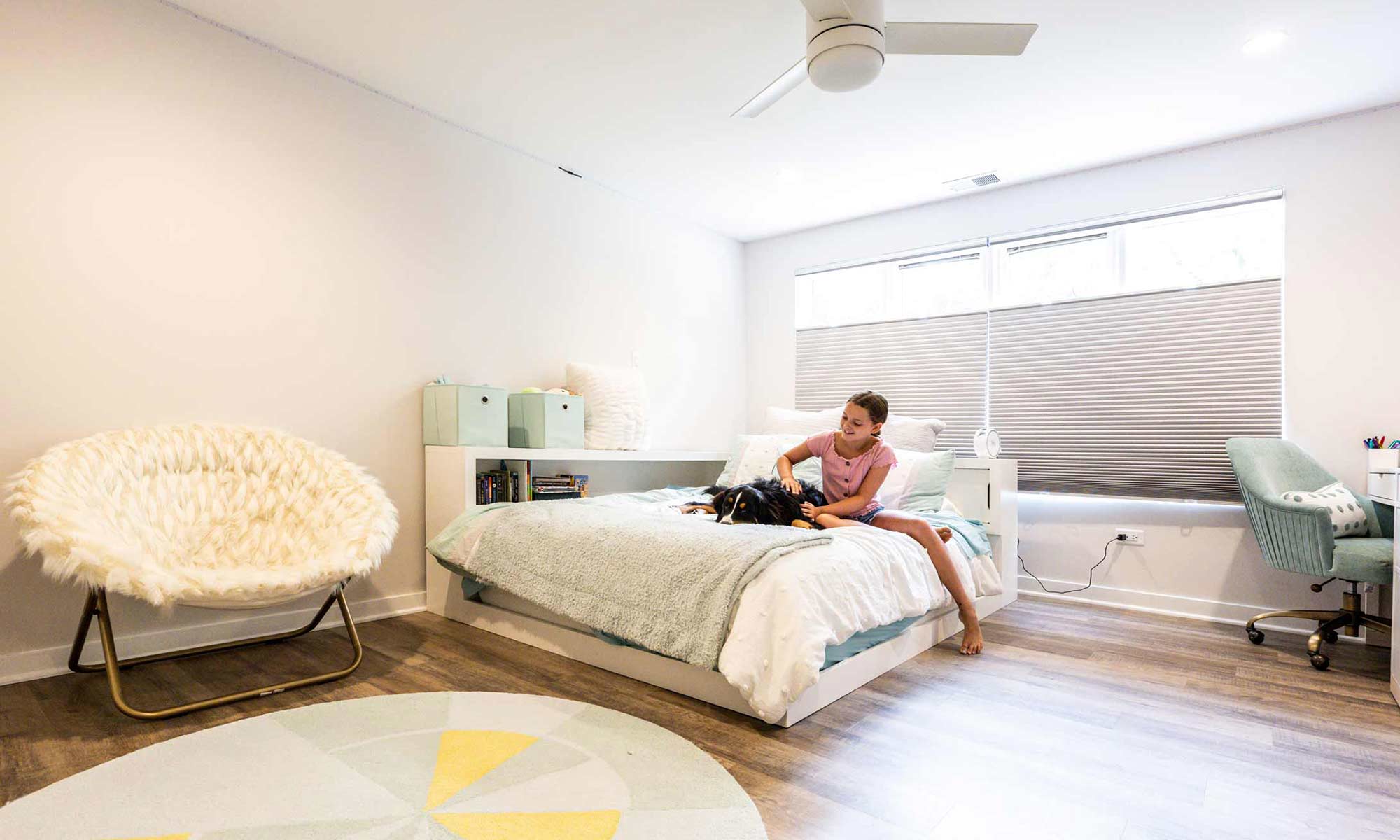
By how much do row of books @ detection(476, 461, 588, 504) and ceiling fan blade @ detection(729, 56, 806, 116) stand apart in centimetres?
195

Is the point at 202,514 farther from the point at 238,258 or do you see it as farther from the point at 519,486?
the point at 519,486

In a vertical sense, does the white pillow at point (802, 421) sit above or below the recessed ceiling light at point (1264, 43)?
below

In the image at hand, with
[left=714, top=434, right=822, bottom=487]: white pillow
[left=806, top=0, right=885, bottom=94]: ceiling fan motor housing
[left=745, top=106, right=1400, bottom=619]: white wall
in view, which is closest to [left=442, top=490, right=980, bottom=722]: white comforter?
[left=714, top=434, right=822, bottom=487]: white pillow

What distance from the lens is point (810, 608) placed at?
1.98 m

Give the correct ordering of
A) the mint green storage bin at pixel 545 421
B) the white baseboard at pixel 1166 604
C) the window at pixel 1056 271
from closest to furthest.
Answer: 1. the white baseboard at pixel 1166 604
2. the mint green storage bin at pixel 545 421
3. the window at pixel 1056 271

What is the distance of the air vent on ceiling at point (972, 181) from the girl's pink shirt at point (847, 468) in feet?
6.64

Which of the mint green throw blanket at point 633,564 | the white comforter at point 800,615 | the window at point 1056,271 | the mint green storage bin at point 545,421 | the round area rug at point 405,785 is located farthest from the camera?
the window at point 1056,271

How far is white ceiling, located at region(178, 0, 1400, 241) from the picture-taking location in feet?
8.53

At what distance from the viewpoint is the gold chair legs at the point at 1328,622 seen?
275 cm

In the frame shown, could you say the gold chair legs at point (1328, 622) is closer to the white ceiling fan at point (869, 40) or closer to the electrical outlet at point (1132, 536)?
the electrical outlet at point (1132, 536)

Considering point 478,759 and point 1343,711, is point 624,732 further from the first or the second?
point 1343,711

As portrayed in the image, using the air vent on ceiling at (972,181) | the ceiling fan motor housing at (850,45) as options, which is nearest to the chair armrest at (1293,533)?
the air vent on ceiling at (972,181)

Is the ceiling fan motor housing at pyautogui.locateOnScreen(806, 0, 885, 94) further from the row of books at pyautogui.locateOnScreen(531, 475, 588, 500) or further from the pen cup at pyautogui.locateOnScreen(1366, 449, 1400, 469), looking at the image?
the pen cup at pyautogui.locateOnScreen(1366, 449, 1400, 469)

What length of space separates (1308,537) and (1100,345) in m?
1.44
